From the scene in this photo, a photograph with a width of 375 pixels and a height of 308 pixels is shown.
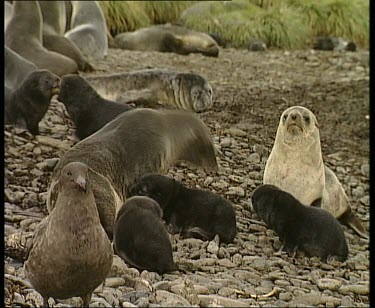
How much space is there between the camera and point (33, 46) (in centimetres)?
349

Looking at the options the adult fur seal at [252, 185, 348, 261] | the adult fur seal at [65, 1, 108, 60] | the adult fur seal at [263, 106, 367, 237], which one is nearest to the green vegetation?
the adult fur seal at [65, 1, 108, 60]

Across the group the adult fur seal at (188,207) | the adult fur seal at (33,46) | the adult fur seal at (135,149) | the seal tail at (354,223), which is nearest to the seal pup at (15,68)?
the adult fur seal at (33,46)

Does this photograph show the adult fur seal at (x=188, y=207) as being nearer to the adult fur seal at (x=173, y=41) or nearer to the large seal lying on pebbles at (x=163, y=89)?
the large seal lying on pebbles at (x=163, y=89)

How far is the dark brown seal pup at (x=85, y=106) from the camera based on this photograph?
2845mm

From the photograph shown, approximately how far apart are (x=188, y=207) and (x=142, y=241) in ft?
0.56

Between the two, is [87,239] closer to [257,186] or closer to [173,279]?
[173,279]

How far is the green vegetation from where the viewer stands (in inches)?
116

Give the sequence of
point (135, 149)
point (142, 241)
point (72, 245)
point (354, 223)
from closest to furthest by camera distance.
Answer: point (72, 245), point (142, 241), point (135, 149), point (354, 223)

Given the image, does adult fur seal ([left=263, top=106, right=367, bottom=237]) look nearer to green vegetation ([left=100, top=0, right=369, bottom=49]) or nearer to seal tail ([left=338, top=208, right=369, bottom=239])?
seal tail ([left=338, top=208, right=369, bottom=239])

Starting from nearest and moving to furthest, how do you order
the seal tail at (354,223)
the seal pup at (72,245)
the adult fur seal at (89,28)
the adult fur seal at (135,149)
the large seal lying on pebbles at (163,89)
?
1. the seal pup at (72,245)
2. the adult fur seal at (135,149)
3. the large seal lying on pebbles at (163,89)
4. the seal tail at (354,223)
5. the adult fur seal at (89,28)

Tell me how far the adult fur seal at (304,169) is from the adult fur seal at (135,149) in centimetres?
21

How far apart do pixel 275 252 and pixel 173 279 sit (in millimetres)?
338

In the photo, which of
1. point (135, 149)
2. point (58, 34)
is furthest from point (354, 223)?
point (58, 34)

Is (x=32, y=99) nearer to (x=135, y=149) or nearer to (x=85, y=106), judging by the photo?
(x=85, y=106)
